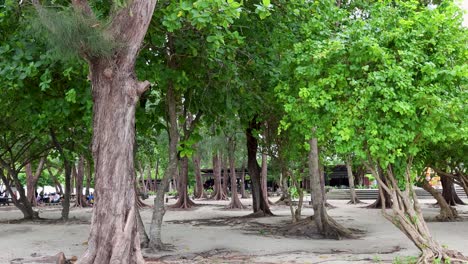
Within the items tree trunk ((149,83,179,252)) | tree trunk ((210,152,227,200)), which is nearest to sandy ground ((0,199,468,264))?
tree trunk ((149,83,179,252))

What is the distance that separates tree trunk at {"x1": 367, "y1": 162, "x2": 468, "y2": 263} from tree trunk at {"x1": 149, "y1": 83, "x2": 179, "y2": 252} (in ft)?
13.1

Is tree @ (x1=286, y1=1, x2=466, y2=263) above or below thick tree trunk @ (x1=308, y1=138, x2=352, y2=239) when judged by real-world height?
above

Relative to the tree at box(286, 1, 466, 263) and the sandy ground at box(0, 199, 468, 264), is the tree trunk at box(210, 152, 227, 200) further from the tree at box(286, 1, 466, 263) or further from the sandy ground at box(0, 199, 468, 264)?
the tree at box(286, 1, 466, 263)

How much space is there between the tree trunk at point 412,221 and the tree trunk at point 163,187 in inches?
157

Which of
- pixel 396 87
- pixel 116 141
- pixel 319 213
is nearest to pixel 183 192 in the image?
pixel 319 213

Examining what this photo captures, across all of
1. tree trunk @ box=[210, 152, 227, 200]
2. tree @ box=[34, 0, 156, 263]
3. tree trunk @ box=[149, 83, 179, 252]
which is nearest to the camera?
tree @ box=[34, 0, 156, 263]

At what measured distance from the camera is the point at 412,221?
7.36 meters

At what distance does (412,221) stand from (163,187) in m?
4.74

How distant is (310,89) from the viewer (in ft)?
23.8

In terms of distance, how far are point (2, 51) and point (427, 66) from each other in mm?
6621

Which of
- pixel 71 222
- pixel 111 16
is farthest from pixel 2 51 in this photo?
pixel 71 222

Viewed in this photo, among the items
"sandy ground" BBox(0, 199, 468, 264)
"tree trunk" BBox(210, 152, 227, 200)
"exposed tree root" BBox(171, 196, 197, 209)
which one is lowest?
"sandy ground" BBox(0, 199, 468, 264)

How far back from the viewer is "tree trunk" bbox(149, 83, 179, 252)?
9477mm

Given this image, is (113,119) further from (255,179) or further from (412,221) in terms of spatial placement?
(255,179)
